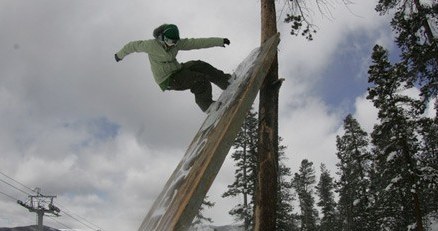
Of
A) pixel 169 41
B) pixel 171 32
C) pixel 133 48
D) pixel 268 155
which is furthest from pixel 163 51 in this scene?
pixel 268 155

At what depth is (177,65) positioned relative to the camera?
6.07 meters

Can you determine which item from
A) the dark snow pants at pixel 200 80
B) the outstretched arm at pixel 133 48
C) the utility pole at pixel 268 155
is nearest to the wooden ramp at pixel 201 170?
the utility pole at pixel 268 155

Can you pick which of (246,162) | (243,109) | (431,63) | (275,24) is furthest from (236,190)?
(243,109)

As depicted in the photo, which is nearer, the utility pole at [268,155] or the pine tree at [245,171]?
the utility pole at [268,155]

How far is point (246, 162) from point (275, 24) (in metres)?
21.9

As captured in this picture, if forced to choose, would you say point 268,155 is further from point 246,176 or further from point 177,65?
point 246,176

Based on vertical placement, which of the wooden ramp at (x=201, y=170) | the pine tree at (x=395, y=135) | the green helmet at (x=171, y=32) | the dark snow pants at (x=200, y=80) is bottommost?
the wooden ramp at (x=201, y=170)

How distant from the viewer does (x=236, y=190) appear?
28.0m

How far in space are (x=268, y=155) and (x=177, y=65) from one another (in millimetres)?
1863

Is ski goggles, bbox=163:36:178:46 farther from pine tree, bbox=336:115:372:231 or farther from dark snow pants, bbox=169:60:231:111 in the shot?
pine tree, bbox=336:115:372:231

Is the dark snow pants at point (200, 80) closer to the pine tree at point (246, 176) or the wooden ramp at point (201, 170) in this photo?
the wooden ramp at point (201, 170)

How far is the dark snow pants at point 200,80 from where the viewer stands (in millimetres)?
6199

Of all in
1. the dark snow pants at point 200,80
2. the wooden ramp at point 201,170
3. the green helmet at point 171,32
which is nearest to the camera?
the wooden ramp at point 201,170

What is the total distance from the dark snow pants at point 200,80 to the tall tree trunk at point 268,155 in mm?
717
